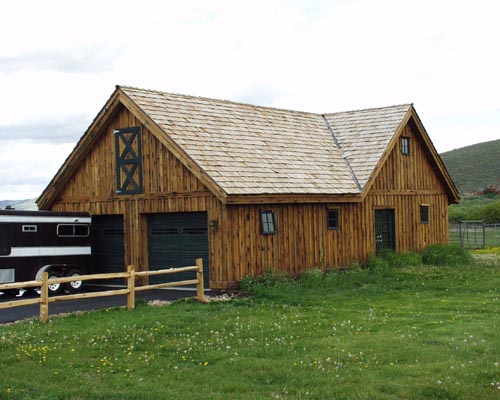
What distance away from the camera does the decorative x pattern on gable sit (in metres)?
24.8

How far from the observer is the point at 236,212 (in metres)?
22.5

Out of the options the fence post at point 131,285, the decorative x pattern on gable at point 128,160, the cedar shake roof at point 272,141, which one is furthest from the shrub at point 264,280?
the decorative x pattern on gable at point 128,160

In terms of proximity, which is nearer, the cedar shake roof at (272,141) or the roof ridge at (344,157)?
the cedar shake roof at (272,141)

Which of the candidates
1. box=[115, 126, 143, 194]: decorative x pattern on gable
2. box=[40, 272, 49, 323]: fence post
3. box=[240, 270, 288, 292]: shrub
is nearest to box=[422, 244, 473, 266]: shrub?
A: box=[240, 270, 288, 292]: shrub

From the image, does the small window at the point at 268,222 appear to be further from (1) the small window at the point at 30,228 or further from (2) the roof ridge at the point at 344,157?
(1) the small window at the point at 30,228

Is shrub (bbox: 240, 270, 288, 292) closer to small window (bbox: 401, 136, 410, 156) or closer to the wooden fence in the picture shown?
the wooden fence

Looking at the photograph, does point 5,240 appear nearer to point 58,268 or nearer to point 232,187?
point 58,268

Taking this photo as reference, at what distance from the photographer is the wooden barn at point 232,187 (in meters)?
22.8

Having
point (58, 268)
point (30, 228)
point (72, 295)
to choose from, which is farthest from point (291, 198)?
point (72, 295)

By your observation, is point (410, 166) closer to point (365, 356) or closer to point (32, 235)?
point (32, 235)

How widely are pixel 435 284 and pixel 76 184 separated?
515 inches

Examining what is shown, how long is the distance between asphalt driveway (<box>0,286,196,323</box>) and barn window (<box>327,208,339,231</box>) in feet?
19.1

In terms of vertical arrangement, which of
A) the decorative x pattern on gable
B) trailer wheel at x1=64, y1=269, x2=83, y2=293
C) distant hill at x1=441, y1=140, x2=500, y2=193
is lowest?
trailer wheel at x1=64, y1=269, x2=83, y2=293

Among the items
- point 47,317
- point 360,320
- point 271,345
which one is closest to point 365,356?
point 271,345
